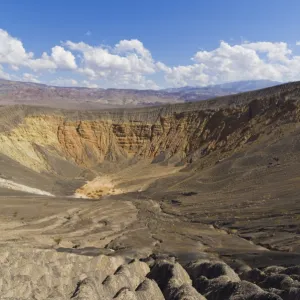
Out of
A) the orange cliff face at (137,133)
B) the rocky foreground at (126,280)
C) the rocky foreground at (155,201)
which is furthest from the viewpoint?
the orange cliff face at (137,133)

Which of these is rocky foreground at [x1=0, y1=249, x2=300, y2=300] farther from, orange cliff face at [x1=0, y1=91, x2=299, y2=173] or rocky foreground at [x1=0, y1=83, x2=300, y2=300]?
orange cliff face at [x1=0, y1=91, x2=299, y2=173]

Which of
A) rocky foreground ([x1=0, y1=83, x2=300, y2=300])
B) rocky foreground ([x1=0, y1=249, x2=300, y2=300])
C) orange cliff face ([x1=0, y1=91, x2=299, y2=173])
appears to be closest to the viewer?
rocky foreground ([x1=0, y1=249, x2=300, y2=300])

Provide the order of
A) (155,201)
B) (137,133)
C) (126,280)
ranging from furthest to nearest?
(137,133)
(155,201)
(126,280)

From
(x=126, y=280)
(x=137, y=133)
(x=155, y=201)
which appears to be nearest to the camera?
(x=126, y=280)

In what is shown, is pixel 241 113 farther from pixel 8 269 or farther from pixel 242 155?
pixel 8 269

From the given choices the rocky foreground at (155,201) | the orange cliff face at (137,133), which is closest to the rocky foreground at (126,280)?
the rocky foreground at (155,201)

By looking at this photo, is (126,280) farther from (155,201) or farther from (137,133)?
(137,133)

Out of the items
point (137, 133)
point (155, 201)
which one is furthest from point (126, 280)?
point (137, 133)

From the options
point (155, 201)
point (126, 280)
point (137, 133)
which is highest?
point (137, 133)

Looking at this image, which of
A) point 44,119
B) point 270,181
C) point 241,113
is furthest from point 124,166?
point 270,181

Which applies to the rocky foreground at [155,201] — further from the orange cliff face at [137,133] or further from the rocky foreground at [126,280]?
the orange cliff face at [137,133]

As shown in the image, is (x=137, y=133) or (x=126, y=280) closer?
(x=126, y=280)

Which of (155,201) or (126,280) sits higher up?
(126,280)

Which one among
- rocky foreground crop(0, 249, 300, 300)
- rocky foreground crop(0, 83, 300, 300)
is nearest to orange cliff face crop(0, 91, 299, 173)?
rocky foreground crop(0, 83, 300, 300)
